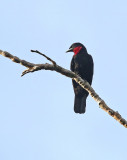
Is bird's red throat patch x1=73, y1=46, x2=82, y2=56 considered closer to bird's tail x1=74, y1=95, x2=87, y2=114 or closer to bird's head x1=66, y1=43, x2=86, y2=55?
bird's head x1=66, y1=43, x2=86, y2=55

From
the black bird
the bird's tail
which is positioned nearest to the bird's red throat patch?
the black bird

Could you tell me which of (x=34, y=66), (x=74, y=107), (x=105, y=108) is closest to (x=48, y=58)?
(x=34, y=66)

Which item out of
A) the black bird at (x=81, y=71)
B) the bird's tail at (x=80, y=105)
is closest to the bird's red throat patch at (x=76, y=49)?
the black bird at (x=81, y=71)

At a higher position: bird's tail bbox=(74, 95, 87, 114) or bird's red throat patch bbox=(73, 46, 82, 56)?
bird's red throat patch bbox=(73, 46, 82, 56)

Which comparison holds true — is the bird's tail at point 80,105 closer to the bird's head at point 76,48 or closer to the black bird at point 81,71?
the black bird at point 81,71

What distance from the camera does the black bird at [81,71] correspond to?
709 centimetres

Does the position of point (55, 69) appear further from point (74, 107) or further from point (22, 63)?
point (74, 107)

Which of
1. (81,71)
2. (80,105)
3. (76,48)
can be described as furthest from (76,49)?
(80,105)

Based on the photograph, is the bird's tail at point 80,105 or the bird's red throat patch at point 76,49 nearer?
the bird's tail at point 80,105

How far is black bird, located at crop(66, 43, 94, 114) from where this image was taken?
7092mm

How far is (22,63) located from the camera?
4.15 metres

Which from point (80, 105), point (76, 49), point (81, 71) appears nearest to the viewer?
point (80, 105)

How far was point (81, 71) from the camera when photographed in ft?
23.9

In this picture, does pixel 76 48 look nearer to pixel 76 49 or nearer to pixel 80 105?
pixel 76 49
